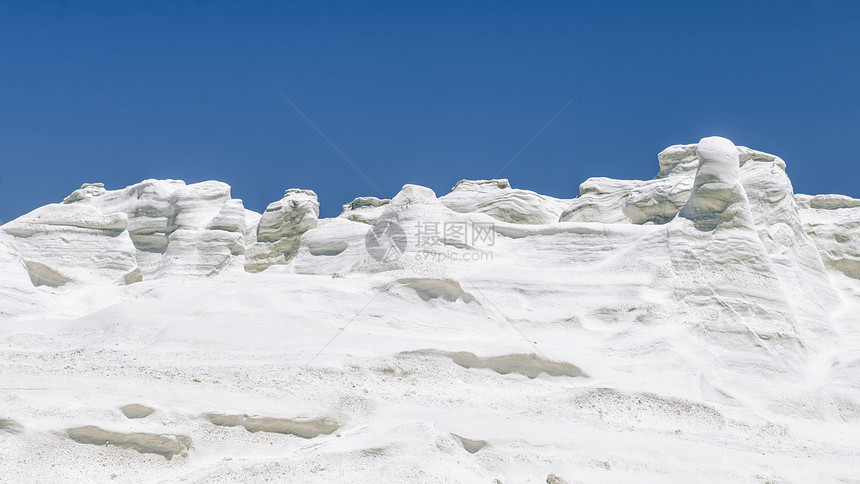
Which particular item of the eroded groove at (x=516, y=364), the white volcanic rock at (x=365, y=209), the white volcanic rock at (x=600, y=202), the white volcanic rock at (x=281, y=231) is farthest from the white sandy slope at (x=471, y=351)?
the white volcanic rock at (x=365, y=209)

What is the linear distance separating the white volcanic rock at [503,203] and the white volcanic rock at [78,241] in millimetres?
12199

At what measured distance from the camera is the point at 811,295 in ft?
68.2

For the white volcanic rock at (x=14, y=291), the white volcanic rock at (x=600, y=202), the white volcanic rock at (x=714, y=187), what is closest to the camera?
the white volcanic rock at (x=14, y=291)

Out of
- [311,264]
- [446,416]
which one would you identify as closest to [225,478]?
[446,416]

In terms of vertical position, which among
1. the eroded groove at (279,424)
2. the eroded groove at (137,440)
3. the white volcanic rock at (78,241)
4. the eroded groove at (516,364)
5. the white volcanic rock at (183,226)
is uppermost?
the white volcanic rock at (183,226)

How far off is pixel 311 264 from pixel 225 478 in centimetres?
1486

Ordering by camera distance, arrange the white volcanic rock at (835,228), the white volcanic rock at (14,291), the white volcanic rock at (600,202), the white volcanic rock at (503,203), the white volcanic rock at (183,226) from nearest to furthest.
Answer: the white volcanic rock at (14,291)
the white volcanic rock at (835,228)
the white volcanic rock at (183,226)
the white volcanic rock at (503,203)
the white volcanic rock at (600,202)

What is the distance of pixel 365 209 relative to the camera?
3538cm

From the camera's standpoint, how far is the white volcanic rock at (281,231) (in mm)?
31266

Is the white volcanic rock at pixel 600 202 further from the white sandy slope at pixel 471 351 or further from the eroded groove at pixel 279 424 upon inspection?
the eroded groove at pixel 279 424

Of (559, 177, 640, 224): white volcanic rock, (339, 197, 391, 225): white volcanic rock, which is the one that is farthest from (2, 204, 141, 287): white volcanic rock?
(559, 177, 640, 224): white volcanic rock

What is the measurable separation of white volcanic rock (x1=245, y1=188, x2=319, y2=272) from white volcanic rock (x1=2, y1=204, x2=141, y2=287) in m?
6.48

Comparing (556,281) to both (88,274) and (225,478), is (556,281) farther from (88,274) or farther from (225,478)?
(88,274)

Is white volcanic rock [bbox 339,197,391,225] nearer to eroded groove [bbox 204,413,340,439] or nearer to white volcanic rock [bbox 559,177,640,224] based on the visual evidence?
white volcanic rock [bbox 559,177,640,224]
